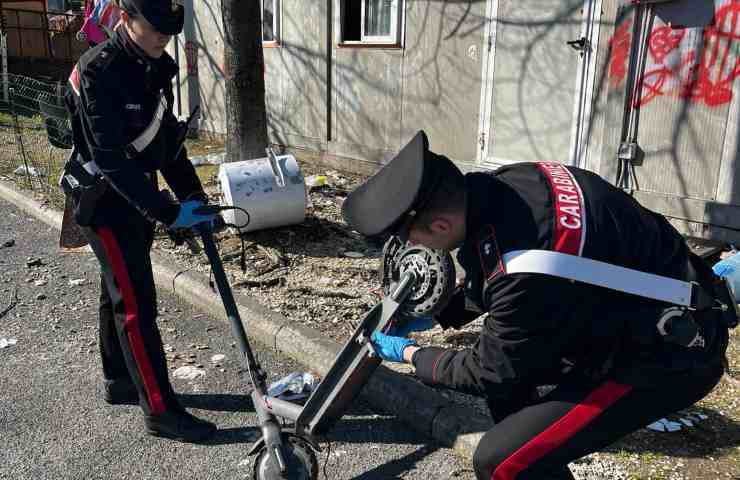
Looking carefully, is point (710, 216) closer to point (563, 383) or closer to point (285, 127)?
point (563, 383)

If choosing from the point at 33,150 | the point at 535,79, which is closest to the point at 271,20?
the point at 33,150

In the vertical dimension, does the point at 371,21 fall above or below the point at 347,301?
above

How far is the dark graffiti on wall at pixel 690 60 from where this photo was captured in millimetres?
5402

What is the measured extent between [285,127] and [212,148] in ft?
5.21

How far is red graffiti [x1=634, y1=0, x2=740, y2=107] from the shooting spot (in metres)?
5.39

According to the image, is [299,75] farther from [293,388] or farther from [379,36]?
[293,388]

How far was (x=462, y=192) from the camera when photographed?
1922 mm

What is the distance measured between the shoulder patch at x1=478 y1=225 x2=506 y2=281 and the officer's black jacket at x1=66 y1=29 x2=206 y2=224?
5.25 feet

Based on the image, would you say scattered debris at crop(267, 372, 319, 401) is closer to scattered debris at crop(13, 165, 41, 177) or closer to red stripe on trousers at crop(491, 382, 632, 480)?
red stripe on trousers at crop(491, 382, 632, 480)

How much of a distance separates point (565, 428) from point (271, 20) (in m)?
9.70

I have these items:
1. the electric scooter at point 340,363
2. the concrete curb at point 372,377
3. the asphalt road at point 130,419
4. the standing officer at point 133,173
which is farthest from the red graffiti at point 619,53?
the electric scooter at point 340,363

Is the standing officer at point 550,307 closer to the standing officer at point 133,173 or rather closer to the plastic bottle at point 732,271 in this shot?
the plastic bottle at point 732,271

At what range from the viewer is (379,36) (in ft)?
29.6

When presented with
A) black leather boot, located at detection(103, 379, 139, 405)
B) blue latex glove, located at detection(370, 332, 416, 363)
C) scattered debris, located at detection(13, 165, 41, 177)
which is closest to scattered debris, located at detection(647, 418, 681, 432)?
blue latex glove, located at detection(370, 332, 416, 363)
